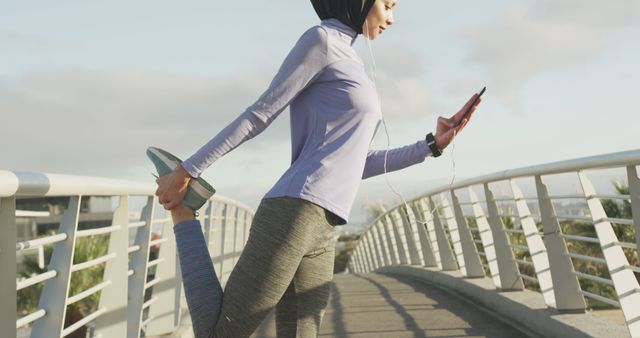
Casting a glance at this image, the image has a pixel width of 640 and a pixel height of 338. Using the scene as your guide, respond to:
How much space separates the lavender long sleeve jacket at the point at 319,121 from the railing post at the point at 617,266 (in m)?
3.03

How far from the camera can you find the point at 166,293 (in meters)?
6.55

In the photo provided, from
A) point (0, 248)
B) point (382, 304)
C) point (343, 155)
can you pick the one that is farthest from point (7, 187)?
point (382, 304)

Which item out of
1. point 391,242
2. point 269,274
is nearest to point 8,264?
point 269,274

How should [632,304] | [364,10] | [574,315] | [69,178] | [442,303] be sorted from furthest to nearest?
1. [442,303]
2. [574,315]
3. [632,304]
4. [69,178]
5. [364,10]

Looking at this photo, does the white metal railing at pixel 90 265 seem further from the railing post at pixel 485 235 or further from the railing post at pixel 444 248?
the railing post at pixel 444 248

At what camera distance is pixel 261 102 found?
102 inches

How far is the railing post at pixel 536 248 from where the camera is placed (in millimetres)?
6902

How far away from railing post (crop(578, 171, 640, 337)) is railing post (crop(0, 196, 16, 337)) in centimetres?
356

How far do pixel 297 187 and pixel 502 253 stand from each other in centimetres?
604

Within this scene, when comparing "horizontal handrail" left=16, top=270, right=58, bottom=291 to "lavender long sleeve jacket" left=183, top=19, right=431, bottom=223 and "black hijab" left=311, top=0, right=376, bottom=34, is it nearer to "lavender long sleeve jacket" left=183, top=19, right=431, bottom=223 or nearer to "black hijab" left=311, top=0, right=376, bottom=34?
"lavender long sleeve jacket" left=183, top=19, right=431, bottom=223

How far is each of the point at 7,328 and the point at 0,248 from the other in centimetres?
25

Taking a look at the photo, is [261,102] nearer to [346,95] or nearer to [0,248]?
[346,95]

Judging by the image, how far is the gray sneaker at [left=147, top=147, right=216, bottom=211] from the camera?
257cm

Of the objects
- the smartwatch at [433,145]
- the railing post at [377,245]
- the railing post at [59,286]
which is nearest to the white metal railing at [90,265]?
the railing post at [59,286]
